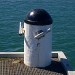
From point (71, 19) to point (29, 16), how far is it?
1141 cm

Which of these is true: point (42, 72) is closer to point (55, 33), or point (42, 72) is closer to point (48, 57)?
point (48, 57)

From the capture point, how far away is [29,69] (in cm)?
892

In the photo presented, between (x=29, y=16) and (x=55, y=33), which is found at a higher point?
(x=29, y=16)

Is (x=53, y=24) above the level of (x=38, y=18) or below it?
below

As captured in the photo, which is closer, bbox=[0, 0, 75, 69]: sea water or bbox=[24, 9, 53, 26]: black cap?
bbox=[24, 9, 53, 26]: black cap

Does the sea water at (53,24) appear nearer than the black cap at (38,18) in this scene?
No

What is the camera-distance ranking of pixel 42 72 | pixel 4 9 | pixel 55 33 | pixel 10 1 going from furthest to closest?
pixel 10 1 → pixel 4 9 → pixel 55 33 → pixel 42 72

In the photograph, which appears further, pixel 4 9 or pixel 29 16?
pixel 4 9

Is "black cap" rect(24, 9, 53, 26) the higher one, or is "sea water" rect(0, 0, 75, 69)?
"black cap" rect(24, 9, 53, 26)

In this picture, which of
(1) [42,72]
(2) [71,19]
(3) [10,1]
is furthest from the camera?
(3) [10,1]

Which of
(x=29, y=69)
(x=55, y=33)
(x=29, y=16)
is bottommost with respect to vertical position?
(x=55, y=33)

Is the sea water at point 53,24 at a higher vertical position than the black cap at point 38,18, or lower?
lower

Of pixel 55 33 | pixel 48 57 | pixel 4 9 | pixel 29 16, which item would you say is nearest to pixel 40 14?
pixel 29 16

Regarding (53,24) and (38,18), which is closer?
(38,18)
